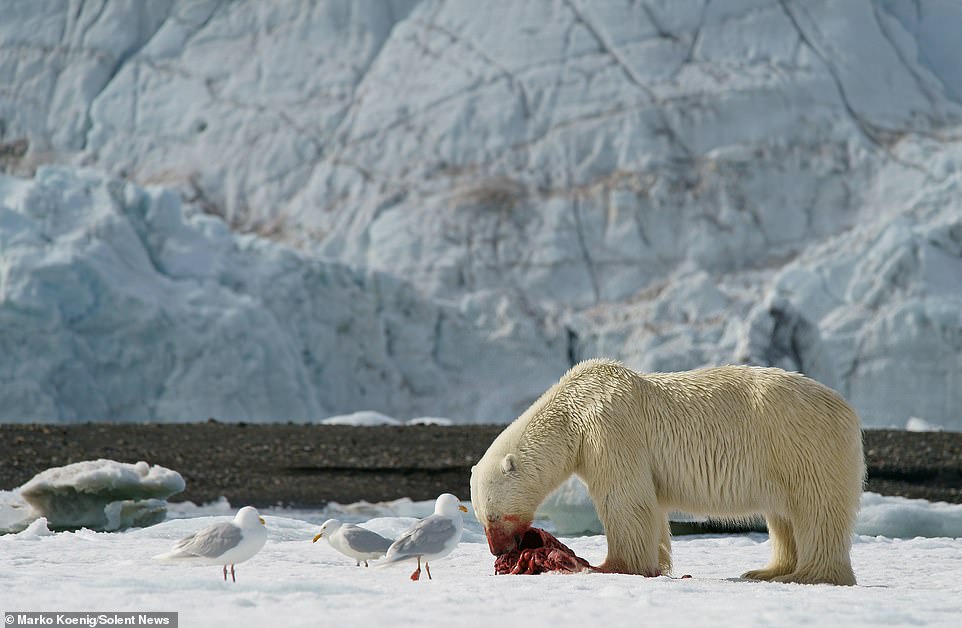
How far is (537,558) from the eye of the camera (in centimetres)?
705

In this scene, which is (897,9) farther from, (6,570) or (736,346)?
(6,570)

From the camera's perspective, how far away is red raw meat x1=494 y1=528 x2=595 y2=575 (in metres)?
6.98

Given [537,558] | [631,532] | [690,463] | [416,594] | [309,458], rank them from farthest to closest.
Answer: [309,458] → [690,463] → [631,532] → [537,558] → [416,594]

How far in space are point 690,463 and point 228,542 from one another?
280cm

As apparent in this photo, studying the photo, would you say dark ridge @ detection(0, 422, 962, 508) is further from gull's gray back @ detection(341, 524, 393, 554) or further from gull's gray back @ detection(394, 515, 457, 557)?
gull's gray back @ detection(394, 515, 457, 557)

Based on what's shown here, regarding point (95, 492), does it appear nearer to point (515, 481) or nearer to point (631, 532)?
point (515, 481)

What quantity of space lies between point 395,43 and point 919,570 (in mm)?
33847

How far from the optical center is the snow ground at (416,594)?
4.96m

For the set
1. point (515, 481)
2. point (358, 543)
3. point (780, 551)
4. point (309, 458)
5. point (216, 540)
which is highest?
point (515, 481)

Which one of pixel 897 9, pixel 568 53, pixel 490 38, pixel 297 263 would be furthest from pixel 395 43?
pixel 897 9

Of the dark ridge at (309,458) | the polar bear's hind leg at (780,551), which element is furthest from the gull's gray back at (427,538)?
the dark ridge at (309,458)

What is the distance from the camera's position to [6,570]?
637 centimetres

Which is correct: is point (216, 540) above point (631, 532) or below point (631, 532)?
above

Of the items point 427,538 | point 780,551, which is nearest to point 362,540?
point 427,538
